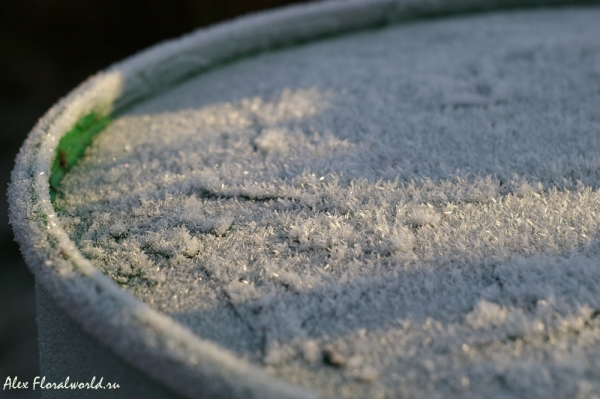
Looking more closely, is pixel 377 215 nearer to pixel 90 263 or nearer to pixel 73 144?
pixel 90 263

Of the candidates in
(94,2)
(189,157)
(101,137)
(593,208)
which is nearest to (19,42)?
(94,2)

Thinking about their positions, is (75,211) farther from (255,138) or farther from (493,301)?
(493,301)

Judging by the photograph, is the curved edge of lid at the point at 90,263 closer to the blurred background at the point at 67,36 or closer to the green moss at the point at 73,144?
the green moss at the point at 73,144

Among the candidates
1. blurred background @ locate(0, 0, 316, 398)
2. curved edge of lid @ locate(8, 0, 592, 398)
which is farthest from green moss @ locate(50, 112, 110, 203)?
blurred background @ locate(0, 0, 316, 398)

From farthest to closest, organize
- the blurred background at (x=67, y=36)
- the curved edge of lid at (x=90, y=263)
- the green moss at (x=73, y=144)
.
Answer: the blurred background at (x=67, y=36)
the green moss at (x=73, y=144)
the curved edge of lid at (x=90, y=263)

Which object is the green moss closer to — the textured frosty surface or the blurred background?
the textured frosty surface

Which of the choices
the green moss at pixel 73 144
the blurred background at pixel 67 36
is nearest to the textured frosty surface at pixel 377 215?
the green moss at pixel 73 144

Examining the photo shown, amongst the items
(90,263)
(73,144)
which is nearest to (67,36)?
(73,144)
